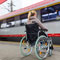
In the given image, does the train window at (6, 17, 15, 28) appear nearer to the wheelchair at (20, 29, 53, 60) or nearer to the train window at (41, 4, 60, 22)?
the train window at (41, 4, 60, 22)

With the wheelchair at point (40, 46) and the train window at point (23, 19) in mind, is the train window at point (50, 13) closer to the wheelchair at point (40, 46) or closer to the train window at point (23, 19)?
the train window at point (23, 19)

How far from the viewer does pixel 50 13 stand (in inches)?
244

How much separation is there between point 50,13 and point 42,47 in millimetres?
3464

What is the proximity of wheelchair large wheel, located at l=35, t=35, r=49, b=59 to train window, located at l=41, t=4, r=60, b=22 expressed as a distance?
2941 millimetres

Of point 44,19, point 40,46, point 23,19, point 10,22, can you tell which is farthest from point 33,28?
point 10,22

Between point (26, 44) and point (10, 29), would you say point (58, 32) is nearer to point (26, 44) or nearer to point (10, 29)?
point (26, 44)

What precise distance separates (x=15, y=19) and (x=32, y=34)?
5939 mm

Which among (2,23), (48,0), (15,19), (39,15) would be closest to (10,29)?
(15,19)

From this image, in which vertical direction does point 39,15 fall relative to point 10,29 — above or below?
above

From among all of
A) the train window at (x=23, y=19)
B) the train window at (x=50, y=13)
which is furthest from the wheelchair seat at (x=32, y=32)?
the train window at (x=23, y=19)

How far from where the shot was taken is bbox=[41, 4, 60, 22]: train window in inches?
231

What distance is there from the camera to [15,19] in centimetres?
895

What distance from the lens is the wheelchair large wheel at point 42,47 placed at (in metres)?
3.02

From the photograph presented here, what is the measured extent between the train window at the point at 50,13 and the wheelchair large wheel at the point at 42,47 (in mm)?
2941
